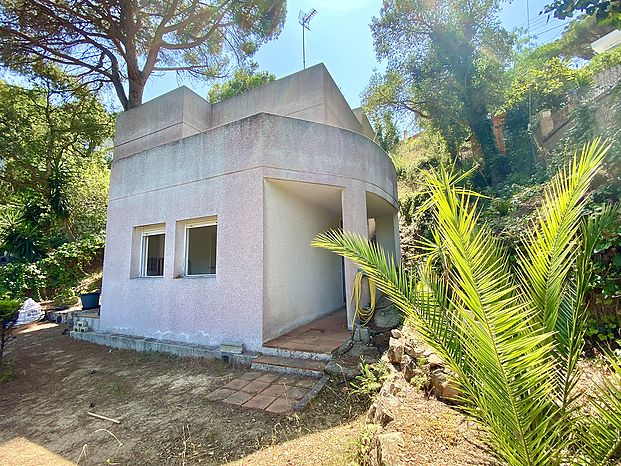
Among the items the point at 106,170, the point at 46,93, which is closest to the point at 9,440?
the point at 46,93

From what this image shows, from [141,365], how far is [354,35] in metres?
18.2

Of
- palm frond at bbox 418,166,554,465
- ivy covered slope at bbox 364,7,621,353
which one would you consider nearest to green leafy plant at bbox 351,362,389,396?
palm frond at bbox 418,166,554,465

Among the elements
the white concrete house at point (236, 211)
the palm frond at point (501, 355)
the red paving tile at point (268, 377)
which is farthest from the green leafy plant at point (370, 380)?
the palm frond at point (501, 355)

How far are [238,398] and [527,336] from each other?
4476 mm

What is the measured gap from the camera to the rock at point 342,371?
5188 mm

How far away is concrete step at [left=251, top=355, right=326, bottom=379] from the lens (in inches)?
215

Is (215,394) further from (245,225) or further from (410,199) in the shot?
(410,199)

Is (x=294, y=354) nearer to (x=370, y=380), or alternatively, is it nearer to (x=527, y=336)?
(x=370, y=380)

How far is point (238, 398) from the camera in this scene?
4961 mm

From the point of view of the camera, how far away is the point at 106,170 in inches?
899

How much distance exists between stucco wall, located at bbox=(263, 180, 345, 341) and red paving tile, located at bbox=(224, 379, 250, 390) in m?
1.02

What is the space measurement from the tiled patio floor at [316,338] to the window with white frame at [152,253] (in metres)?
4.40

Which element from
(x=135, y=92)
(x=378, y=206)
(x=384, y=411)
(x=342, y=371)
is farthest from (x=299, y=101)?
(x=135, y=92)

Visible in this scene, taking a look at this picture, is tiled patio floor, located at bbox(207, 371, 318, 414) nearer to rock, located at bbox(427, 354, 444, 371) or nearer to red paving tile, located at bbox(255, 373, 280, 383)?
red paving tile, located at bbox(255, 373, 280, 383)
